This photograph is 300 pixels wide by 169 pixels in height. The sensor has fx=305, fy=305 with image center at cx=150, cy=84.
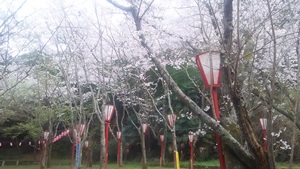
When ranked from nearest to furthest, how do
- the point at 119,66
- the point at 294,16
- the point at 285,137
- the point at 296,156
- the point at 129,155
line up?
the point at 294,16 < the point at 119,66 < the point at 285,137 < the point at 296,156 < the point at 129,155

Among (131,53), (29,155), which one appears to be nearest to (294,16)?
(131,53)

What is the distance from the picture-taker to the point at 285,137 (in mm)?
16484

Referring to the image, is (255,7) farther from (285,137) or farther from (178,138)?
(178,138)

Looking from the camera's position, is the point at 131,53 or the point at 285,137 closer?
the point at 131,53

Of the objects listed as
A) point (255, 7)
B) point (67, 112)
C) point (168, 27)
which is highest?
point (168, 27)

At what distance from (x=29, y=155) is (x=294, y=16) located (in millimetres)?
28587

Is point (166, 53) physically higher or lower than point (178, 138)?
higher

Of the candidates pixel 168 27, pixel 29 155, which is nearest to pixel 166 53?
pixel 168 27

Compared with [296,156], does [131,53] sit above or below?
above

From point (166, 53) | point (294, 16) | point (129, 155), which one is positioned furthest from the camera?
point (129, 155)

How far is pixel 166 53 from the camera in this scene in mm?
13344

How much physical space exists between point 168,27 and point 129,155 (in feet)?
Answer: 52.6

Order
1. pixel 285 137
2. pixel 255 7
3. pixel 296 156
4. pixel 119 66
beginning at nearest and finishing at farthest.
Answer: pixel 255 7 → pixel 119 66 → pixel 285 137 → pixel 296 156

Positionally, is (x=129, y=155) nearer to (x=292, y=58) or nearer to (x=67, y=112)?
(x=67, y=112)
